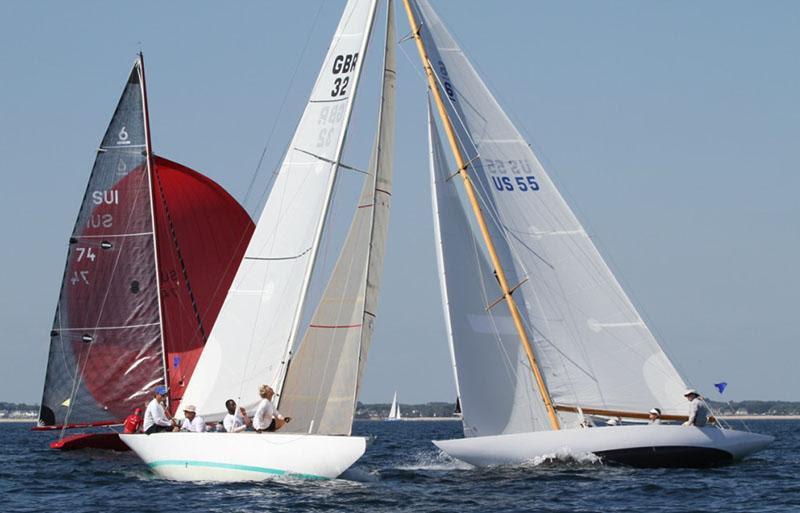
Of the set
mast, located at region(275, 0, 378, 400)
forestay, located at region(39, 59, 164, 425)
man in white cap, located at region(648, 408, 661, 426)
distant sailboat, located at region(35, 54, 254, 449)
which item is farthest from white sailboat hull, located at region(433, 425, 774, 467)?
forestay, located at region(39, 59, 164, 425)

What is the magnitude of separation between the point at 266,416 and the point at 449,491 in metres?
3.04

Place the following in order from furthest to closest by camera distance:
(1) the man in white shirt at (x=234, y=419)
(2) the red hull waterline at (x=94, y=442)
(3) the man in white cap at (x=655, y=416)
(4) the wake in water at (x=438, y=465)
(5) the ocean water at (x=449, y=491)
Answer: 1. (2) the red hull waterline at (x=94, y=442)
2. (4) the wake in water at (x=438, y=465)
3. (3) the man in white cap at (x=655, y=416)
4. (1) the man in white shirt at (x=234, y=419)
5. (5) the ocean water at (x=449, y=491)

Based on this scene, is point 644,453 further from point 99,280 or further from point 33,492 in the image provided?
point 99,280

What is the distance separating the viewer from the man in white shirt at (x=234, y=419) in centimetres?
2064

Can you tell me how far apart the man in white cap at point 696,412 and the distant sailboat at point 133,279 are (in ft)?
43.1

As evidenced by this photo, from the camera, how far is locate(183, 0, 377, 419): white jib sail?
2164 cm

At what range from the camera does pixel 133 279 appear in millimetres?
32000

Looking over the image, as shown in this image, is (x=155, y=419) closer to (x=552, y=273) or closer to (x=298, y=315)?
(x=298, y=315)

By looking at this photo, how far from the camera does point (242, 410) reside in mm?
21203

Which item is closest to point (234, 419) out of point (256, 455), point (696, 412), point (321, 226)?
point (256, 455)

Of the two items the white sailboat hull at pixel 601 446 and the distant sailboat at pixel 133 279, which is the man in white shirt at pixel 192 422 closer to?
the white sailboat hull at pixel 601 446

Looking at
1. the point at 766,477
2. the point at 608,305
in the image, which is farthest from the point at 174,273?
the point at 766,477

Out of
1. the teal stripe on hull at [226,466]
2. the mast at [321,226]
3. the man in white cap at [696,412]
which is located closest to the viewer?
the teal stripe on hull at [226,466]

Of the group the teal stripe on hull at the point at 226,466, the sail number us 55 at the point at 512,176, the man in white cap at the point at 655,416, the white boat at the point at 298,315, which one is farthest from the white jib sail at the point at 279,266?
the man in white cap at the point at 655,416
